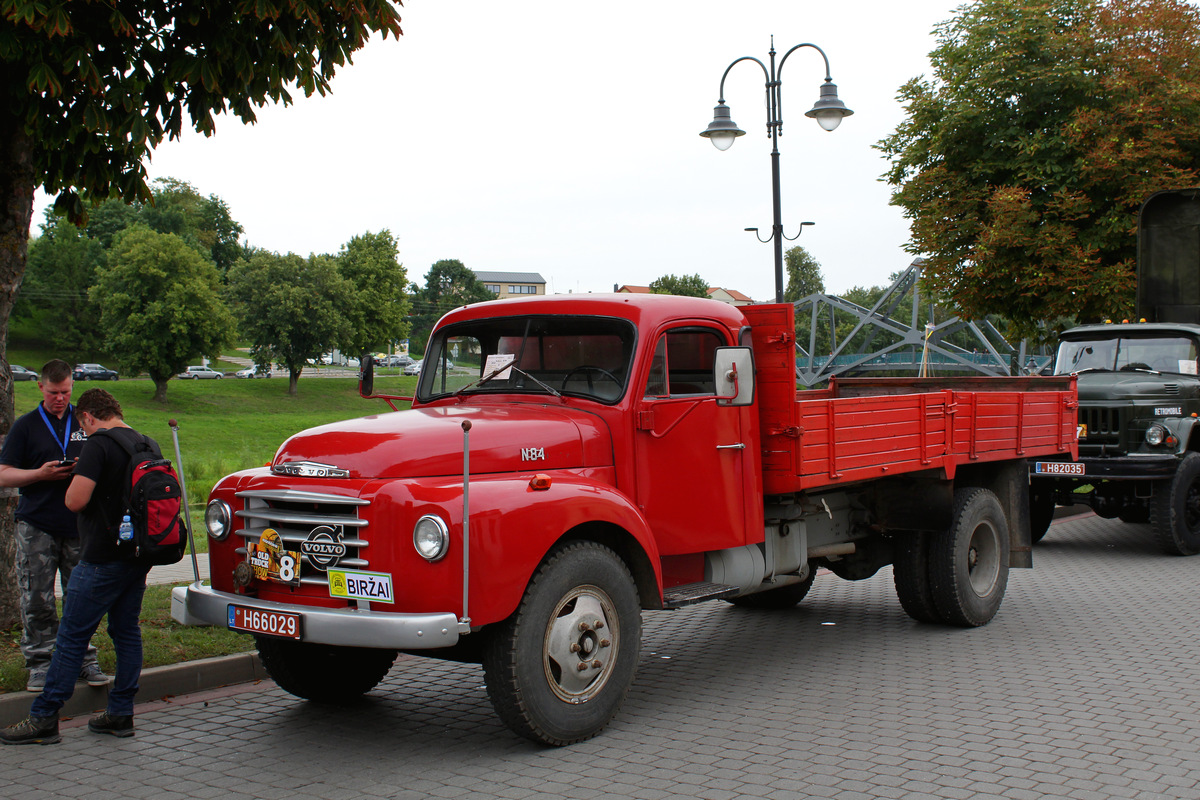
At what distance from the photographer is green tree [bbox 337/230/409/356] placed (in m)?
74.1

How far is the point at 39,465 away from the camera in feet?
20.3

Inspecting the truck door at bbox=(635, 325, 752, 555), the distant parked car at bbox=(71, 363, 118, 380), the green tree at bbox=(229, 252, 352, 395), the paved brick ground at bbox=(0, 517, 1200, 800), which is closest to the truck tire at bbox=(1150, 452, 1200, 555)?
the paved brick ground at bbox=(0, 517, 1200, 800)

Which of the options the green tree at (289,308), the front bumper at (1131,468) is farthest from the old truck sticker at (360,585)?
the green tree at (289,308)

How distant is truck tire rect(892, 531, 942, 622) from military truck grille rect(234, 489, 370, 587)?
4.67 metres

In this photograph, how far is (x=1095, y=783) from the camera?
4891mm

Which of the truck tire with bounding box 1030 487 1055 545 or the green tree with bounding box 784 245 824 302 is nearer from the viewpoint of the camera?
the truck tire with bounding box 1030 487 1055 545

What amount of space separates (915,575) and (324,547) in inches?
190

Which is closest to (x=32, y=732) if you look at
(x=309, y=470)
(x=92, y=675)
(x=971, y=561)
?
(x=92, y=675)

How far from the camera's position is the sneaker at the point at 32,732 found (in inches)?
221

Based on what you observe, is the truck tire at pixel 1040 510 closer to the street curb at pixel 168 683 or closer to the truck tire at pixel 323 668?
the truck tire at pixel 323 668

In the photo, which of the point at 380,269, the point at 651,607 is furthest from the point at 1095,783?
the point at 380,269

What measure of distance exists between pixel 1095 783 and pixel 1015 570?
6.98 metres

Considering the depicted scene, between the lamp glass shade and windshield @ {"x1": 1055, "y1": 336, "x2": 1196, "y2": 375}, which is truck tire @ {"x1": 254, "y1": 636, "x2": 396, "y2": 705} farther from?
the lamp glass shade

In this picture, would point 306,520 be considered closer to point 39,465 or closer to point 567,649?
point 567,649
